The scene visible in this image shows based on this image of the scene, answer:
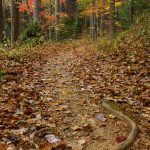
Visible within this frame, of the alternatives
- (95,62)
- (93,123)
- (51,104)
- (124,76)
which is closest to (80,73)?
(124,76)

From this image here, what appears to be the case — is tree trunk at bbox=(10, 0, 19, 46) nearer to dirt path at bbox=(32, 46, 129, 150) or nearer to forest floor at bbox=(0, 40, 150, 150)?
forest floor at bbox=(0, 40, 150, 150)

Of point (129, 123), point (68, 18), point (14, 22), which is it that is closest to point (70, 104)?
point (129, 123)

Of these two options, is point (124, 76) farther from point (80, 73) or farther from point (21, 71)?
point (21, 71)

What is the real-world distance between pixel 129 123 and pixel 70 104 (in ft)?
4.57

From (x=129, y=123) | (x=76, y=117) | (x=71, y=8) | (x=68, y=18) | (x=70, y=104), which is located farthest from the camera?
(x=71, y=8)

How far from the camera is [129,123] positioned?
4.79 m

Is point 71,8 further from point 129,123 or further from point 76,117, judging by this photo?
point 129,123

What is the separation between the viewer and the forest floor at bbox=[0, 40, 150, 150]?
4375 mm

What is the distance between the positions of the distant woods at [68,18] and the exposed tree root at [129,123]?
1036 cm

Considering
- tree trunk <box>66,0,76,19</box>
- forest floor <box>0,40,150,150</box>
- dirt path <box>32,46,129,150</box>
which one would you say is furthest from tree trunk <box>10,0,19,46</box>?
tree trunk <box>66,0,76,19</box>

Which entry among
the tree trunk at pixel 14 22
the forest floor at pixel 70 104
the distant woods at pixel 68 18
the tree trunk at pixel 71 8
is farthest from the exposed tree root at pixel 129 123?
the tree trunk at pixel 71 8

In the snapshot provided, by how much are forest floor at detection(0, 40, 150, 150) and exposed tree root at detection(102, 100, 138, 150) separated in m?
0.07

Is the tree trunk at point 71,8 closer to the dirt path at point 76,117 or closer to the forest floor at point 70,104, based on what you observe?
the forest floor at point 70,104

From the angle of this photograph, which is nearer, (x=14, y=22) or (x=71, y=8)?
(x=14, y=22)
